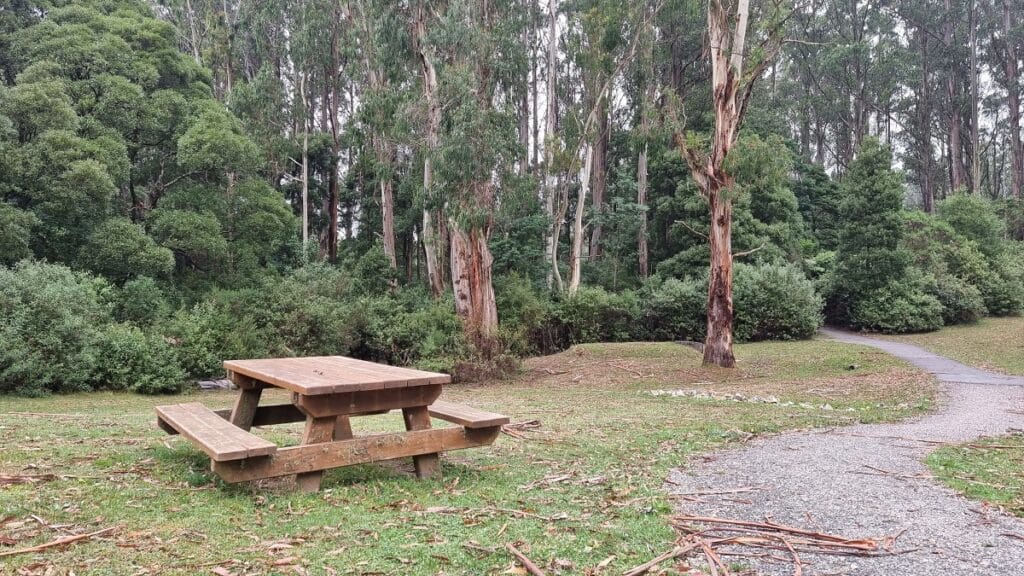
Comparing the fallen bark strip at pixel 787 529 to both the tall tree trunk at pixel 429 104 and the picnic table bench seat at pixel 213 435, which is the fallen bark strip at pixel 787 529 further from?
the tall tree trunk at pixel 429 104

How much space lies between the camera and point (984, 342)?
1797cm

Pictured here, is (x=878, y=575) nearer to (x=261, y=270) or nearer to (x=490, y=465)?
(x=490, y=465)

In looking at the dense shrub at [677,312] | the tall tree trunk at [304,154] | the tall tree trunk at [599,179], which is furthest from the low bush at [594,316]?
the tall tree trunk at [304,154]

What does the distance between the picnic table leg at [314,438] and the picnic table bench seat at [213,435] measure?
261 millimetres

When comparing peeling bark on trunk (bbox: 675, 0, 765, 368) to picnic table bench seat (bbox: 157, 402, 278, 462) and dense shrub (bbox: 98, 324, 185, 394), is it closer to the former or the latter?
dense shrub (bbox: 98, 324, 185, 394)

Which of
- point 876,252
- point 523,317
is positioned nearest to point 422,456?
point 523,317

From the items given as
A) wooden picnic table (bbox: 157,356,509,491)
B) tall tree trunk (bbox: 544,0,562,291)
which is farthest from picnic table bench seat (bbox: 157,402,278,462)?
tall tree trunk (bbox: 544,0,562,291)

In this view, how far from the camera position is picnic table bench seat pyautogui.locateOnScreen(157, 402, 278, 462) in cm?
335

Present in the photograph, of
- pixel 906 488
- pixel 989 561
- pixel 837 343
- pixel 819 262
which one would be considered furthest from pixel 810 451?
pixel 819 262

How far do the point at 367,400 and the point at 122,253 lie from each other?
12.7m

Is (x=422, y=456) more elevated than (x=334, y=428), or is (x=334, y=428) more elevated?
(x=334, y=428)

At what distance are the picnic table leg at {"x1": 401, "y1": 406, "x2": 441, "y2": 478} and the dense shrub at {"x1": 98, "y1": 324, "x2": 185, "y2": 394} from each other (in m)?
9.35

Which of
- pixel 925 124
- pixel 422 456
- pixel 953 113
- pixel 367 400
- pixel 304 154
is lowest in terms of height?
pixel 422 456

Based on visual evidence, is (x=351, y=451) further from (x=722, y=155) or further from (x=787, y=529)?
(x=722, y=155)
